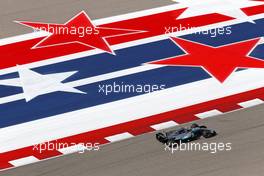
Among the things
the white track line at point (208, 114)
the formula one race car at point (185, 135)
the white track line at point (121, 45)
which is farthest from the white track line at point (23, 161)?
the white track line at point (208, 114)

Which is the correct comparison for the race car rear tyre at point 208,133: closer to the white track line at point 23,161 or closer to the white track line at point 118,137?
the white track line at point 118,137

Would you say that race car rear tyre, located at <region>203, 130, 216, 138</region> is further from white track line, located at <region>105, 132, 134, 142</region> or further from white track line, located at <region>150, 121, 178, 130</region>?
white track line, located at <region>105, 132, 134, 142</region>

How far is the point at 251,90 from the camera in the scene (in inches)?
477

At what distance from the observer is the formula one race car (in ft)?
35.3

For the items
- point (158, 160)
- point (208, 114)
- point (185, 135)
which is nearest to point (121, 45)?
point (208, 114)

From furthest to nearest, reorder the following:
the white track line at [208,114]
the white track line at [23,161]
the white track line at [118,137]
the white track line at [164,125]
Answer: the white track line at [208,114]
the white track line at [164,125]
the white track line at [118,137]
the white track line at [23,161]

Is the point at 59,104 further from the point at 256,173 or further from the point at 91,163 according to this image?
the point at 256,173

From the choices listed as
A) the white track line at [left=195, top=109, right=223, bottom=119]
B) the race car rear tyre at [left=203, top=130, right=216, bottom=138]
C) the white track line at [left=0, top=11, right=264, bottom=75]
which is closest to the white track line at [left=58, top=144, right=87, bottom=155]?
the race car rear tyre at [left=203, top=130, right=216, bottom=138]

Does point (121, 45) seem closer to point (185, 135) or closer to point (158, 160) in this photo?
point (185, 135)

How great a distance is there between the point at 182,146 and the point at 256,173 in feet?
4.58

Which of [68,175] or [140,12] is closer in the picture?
[68,175]

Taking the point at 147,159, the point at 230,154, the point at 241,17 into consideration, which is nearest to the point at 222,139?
the point at 230,154

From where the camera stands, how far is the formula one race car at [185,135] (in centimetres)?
1077

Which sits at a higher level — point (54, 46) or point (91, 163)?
point (54, 46)
